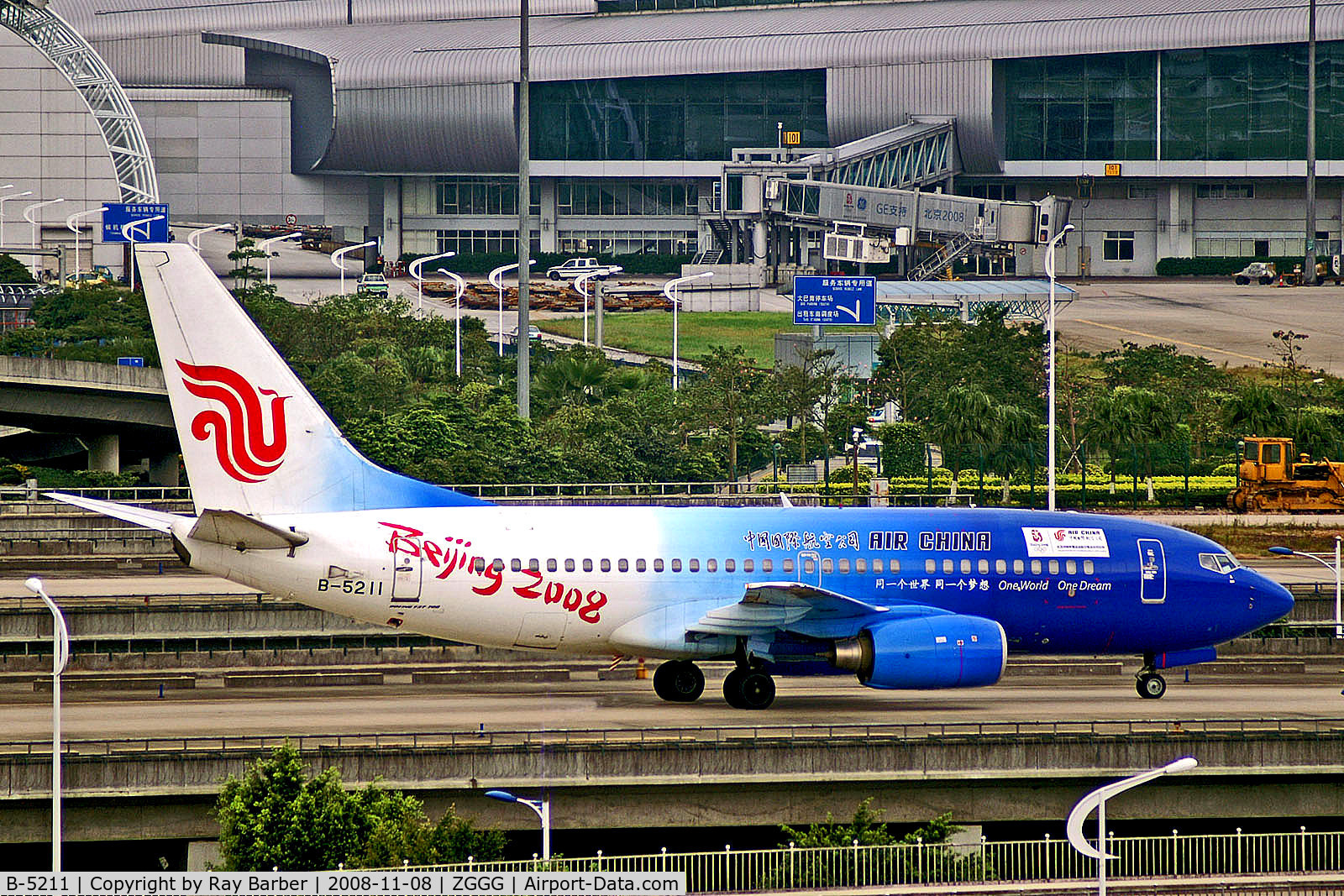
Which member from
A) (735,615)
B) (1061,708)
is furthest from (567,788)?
(1061,708)

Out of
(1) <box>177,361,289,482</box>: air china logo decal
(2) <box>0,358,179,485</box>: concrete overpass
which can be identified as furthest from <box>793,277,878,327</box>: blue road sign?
(1) <box>177,361,289,482</box>: air china logo decal

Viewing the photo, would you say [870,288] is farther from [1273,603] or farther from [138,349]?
[1273,603]

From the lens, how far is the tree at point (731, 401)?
7831cm

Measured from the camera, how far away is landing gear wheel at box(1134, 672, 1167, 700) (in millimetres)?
39531

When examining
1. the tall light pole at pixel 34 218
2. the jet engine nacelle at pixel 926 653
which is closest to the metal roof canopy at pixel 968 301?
the jet engine nacelle at pixel 926 653

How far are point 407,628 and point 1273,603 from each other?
62.2ft

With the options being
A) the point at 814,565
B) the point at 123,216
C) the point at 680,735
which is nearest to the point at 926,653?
the point at 814,565

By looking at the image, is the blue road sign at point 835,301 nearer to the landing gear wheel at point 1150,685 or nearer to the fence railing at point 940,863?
the landing gear wheel at point 1150,685

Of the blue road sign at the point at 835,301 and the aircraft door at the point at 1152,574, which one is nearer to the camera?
the aircraft door at the point at 1152,574

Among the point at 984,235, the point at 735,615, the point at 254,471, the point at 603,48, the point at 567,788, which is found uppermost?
the point at 603,48

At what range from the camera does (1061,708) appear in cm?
3812

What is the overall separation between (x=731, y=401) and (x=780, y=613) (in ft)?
139

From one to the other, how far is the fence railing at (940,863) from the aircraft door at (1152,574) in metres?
7.12

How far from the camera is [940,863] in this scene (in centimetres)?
2947
